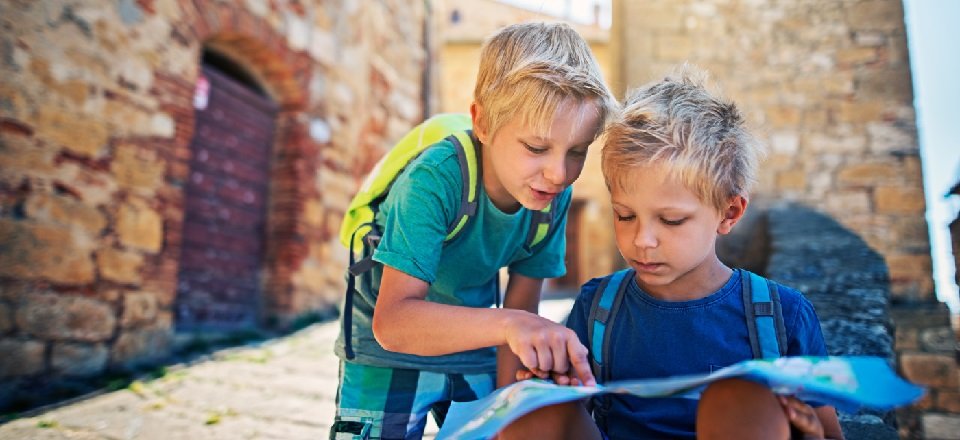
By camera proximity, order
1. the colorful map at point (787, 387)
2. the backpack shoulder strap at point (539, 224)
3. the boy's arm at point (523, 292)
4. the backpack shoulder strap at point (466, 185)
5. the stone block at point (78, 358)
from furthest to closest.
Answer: the stone block at point (78, 358)
the boy's arm at point (523, 292)
the backpack shoulder strap at point (539, 224)
the backpack shoulder strap at point (466, 185)
the colorful map at point (787, 387)

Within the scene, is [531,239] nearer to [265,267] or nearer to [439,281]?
[439,281]

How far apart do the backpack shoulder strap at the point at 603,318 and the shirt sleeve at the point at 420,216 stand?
0.39 m

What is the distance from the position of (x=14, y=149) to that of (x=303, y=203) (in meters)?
2.25

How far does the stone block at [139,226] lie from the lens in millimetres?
3529

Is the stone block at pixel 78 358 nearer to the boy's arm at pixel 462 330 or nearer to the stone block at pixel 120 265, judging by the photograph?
the stone block at pixel 120 265

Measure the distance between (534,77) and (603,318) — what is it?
0.57 metres

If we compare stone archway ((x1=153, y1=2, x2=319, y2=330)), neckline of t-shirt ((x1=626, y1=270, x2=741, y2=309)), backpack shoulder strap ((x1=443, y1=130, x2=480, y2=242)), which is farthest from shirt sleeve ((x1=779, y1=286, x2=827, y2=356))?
stone archway ((x1=153, y1=2, x2=319, y2=330))

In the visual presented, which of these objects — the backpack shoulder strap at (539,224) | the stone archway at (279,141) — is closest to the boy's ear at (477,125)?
the backpack shoulder strap at (539,224)

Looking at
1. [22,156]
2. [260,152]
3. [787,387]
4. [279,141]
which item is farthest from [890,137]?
[22,156]

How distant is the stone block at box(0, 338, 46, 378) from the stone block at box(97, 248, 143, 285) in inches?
20.5

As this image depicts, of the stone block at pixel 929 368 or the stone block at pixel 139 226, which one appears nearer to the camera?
the stone block at pixel 929 368

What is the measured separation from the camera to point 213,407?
2752 mm

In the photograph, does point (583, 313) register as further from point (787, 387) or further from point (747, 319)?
point (787, 387)

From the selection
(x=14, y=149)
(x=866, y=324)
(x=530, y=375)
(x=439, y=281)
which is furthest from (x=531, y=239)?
(x=14, y=149)
